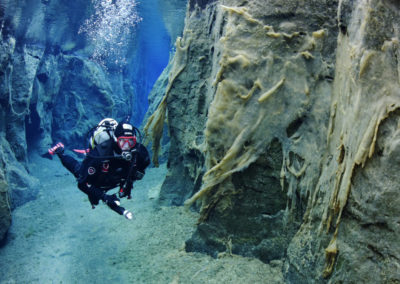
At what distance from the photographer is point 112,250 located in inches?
168

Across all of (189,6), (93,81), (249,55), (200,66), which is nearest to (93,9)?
(93,81)

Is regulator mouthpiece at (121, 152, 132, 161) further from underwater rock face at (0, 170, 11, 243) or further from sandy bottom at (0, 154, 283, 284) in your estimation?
underwater rock face at (0, 170, 11, 243)

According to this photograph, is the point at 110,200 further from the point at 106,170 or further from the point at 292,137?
the point at 292,137

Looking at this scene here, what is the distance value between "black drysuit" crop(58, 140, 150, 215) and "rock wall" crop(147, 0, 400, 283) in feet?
4.32

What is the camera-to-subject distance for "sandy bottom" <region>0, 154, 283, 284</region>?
10.4 feet

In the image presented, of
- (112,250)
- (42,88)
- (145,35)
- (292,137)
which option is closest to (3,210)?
(112,250)

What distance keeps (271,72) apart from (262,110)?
430mm

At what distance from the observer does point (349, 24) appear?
7.37 ft

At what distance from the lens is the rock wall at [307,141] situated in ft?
6.16

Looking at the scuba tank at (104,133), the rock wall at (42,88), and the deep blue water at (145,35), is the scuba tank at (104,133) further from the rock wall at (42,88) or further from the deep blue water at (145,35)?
the deep blue water at (145,35)

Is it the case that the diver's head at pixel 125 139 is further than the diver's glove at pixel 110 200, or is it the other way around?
the diver's head at pixel 125 139

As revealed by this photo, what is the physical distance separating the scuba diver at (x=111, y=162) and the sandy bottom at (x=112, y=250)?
0.91 m

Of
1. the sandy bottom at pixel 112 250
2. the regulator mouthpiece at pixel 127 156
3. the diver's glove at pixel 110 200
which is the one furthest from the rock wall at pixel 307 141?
the regulator mouthpiece at pixel 127 156

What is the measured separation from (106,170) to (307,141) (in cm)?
288
